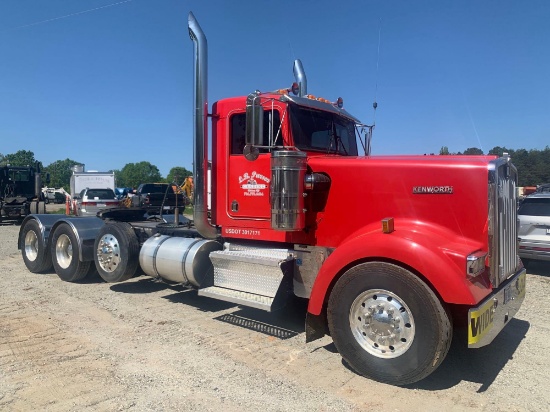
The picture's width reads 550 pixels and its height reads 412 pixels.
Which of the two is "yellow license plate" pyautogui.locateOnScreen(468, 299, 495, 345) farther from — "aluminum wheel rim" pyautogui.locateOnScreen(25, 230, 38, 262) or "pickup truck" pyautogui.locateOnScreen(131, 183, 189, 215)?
"aluminum wheel rim" pyautogui.locateOnScreen(25, 230, 38, 262)

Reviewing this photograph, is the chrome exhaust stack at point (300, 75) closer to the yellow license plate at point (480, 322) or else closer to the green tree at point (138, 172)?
the yellow license plate at point (480, 322)

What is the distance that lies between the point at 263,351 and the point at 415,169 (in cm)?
243

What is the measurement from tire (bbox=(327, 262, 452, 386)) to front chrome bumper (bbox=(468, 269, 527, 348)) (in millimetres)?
203

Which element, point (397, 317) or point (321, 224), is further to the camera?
point (321, 224)

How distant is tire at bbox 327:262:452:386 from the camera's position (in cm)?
370

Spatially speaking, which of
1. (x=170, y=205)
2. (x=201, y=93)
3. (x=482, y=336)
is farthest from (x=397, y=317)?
(x=170, y=205)

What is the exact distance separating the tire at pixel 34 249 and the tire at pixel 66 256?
380 millimetres

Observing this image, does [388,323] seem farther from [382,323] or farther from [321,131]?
[321,131]

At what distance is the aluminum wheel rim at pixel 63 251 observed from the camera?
8219mm

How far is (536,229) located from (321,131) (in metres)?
5.61

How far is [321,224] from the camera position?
4906mm

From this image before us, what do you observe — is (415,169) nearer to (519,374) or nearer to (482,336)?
(482,336)

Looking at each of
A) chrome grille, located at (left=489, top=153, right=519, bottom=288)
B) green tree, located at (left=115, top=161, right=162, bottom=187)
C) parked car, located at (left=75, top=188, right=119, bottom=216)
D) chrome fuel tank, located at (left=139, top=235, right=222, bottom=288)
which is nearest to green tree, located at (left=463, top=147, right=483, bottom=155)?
chrome grille, located at (left=489, top=153, right=519, bottom=288)

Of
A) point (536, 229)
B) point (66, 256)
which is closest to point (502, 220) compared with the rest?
point (536, 229)
